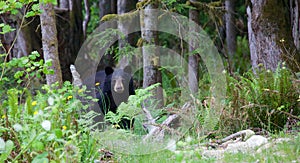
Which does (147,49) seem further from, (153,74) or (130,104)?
(130,104)

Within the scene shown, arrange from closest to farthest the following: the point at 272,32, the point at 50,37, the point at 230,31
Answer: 1. the point at 50,37
2. the point at 272,32
3. the point at 230,31

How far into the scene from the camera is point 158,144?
505 centimetres

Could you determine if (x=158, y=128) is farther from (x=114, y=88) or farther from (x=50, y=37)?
(x=50, y=37)

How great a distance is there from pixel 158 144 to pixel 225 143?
751 mm

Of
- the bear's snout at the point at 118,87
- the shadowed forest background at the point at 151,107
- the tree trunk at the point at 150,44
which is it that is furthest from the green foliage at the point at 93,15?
the bear's snout at the point at 118,87

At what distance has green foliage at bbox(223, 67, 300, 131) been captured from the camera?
5862mm

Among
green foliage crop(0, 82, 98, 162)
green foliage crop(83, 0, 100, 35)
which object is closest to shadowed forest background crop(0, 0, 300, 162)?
green foliage crop(0, 82, 98, 162)

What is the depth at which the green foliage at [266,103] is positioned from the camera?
231 inches

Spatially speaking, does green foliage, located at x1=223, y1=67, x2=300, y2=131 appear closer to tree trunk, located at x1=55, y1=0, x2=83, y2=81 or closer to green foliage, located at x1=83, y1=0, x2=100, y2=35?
tree trunk, located at x1=55, y1=0, x2=83, y2=81

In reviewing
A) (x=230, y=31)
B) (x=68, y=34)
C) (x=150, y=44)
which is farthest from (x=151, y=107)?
(x=230, y=31)

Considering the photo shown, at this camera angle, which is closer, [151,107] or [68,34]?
[151,107]

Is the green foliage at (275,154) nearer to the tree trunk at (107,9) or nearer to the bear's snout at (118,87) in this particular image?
the bear's snout at (118,87)

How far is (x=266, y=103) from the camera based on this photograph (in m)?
5.98

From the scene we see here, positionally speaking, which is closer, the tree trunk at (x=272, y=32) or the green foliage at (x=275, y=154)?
the green foliage at (x=275, y=154)
